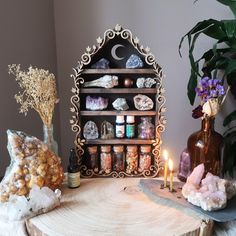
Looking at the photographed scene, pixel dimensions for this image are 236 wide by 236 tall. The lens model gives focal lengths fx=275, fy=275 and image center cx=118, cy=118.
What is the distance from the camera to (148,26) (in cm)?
136

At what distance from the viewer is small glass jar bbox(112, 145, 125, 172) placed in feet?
3.63

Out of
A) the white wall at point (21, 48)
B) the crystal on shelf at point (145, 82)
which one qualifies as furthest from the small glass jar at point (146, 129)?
the white wall at point (21, 48)

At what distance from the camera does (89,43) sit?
1.40m

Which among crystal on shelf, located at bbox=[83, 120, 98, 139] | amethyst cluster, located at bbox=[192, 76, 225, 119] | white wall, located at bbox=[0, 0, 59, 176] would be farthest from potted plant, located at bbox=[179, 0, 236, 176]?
white wall, located at bbox=[0, 0, 59, 176]

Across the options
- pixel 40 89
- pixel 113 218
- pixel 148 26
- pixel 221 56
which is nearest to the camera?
pixel 113 218

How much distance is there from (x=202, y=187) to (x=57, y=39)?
3.27 ft

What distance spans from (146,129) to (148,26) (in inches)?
22.3

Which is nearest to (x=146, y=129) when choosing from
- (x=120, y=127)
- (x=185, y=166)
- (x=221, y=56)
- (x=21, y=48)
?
(x=120, y=127)

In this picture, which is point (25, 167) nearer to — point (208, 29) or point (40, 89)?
point (40, 89)

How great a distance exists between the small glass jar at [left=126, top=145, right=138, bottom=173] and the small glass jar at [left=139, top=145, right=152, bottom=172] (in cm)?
2

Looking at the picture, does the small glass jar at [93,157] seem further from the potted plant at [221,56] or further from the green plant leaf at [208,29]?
the green plant leaf at [208,29]

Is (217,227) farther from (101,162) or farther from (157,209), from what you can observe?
(101,162)

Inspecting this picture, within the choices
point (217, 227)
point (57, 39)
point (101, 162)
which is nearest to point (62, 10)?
point (57, 39)

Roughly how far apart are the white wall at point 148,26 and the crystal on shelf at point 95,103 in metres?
0.40
